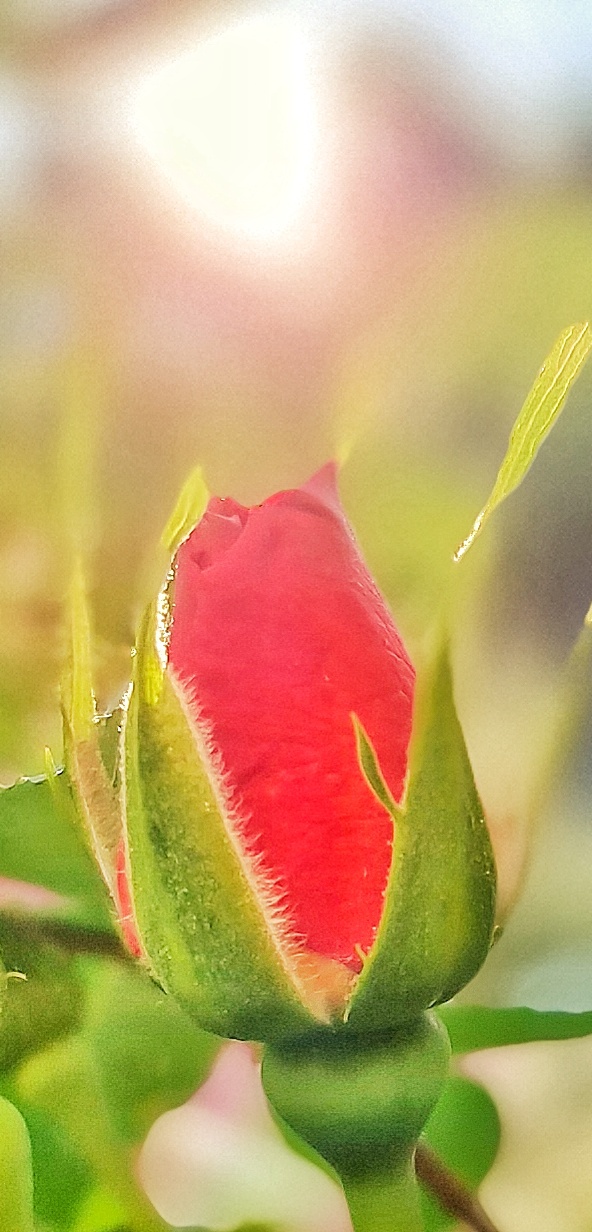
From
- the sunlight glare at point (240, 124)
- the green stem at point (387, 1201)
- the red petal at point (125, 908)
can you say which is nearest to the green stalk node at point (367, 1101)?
the green stem at point (387, 1201)

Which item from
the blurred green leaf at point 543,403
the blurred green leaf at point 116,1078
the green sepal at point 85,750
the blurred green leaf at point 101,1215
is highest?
the blurred green leaf at point 543,403

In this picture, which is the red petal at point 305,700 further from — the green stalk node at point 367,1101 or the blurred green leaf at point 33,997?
the blurred green leaf at point 33,997

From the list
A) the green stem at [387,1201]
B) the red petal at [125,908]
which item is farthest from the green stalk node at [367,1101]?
the red petal at [125,908]

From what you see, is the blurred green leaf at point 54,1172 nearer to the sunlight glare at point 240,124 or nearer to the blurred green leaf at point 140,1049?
the blurred green leaf at point 140,1049

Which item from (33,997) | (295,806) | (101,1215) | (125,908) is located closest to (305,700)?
(295,806)

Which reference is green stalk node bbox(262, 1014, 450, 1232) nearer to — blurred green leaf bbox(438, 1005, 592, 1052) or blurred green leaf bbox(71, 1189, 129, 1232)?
blurred green leaf bbox(438, 1005, 592, 1052)

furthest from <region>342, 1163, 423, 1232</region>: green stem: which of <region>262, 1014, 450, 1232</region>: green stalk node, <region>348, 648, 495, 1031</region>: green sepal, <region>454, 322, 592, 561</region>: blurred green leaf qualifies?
<region>454, 322, 592, 561</region>: blurred green leaf

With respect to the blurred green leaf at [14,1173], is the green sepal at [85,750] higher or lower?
higher
